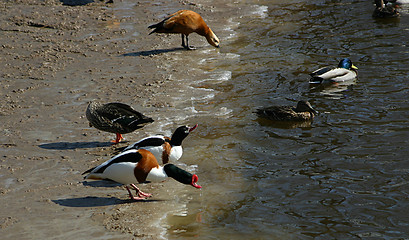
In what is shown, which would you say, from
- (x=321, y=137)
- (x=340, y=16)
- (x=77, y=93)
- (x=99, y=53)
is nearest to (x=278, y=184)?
(x=321, y=137)

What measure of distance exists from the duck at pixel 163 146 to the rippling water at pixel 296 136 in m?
0.48

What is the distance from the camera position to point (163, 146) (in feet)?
24.4

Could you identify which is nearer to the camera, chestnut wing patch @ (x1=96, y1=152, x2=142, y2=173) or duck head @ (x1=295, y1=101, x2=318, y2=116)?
chestnut wing patch @ (x1=96, y1=152, x2=142, y2=173)

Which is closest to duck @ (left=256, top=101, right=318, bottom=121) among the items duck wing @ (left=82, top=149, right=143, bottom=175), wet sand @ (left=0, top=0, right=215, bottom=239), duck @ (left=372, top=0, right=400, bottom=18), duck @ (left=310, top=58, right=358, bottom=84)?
duck @ (left=310, top=58, right=358, bottom=84)

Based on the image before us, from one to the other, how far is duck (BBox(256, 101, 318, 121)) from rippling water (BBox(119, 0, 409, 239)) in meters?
0.18

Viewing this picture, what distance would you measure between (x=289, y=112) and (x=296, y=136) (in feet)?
2.15

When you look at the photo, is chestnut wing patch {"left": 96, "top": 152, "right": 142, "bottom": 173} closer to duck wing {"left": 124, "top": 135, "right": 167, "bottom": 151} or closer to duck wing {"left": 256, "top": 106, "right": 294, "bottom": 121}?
duck wing {"left": 124, "top": 135, "right": 167, "bottom": 151}

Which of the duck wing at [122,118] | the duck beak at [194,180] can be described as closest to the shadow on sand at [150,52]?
the duck wing at [122,118]

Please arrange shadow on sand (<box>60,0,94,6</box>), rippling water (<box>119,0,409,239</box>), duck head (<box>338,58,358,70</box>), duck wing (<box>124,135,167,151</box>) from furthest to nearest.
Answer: shadow on sand (<box>60,0,94,6</box>) < duck head (<box>338,58,358,70</box>) < duck wing (<box>124,135,167,151</box>) < rippling water (<box>119,0,409,239</box>)

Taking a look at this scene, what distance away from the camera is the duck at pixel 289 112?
9375 mm

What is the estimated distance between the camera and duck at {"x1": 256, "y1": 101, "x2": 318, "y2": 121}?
30.8 feet

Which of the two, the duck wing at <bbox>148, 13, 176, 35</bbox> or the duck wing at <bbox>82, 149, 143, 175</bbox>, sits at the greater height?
the duck wing at <bbox>148, 13, 176, 35</bbox>

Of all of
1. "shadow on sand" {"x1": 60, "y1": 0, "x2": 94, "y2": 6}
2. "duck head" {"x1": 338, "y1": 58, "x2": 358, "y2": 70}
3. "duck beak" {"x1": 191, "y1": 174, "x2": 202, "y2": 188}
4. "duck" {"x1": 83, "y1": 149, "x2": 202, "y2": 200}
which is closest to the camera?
"duck" {"x1": 83, "y1": 149, "x2": 202, "y2": 200}

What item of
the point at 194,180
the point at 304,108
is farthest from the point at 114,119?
the point at 304,108
